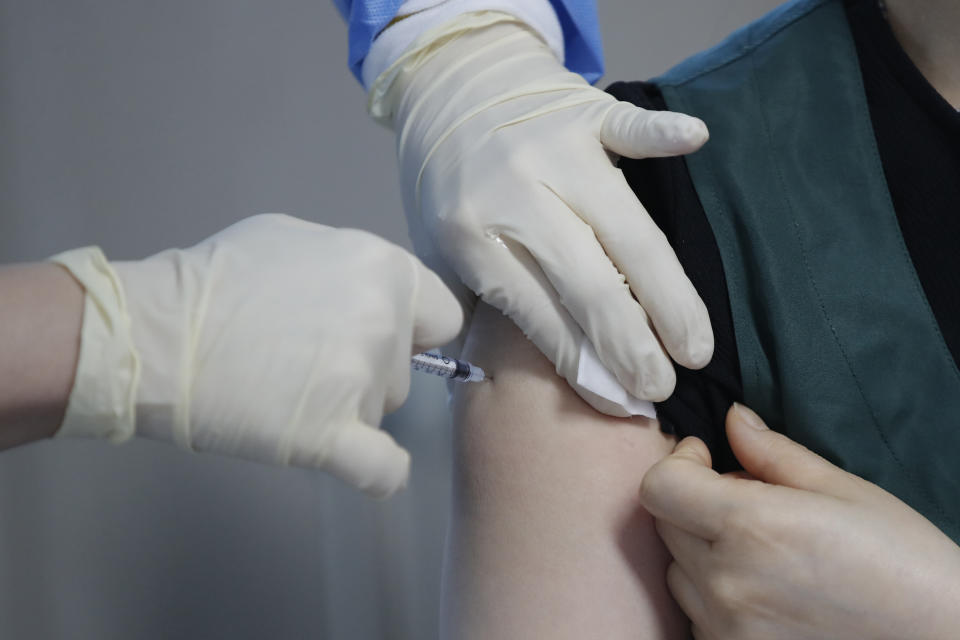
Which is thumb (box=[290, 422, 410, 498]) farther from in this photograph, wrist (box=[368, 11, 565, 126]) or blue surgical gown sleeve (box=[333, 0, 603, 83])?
blue surgical gown sleeve (box=[333, 0, 603, 83])

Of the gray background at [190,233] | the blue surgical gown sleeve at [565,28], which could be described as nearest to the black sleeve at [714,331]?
the blue surgical gown sleeve at [565,28]

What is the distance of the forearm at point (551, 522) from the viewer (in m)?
0.77

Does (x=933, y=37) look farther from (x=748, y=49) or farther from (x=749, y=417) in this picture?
(x=749, y=417)

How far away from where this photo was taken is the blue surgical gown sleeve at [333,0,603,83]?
1016mm

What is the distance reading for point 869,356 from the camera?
0.78 m

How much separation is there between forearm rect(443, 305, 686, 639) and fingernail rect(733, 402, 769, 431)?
3.0 inches

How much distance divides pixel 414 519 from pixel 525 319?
100 cm

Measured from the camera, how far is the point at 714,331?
0.82 metres

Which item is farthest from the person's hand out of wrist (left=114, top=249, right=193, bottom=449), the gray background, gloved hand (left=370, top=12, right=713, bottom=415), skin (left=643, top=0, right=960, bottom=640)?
the gray background

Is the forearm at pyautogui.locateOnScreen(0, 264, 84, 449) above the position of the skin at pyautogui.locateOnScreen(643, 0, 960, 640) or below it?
above

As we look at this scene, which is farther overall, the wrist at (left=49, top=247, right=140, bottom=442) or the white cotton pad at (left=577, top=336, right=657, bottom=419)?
the white cotton pad at (left=577, top=336, right=657, bottom=419)

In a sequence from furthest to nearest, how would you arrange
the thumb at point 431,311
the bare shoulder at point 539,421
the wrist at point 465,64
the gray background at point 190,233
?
1. the gray background at point 190,233
2. the wrist at point 465,64
3. the bare shoulder at point 539,421
4. the thumb at point 431,311

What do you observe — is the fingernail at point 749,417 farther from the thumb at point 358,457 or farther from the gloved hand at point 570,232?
the thumb at point 358,457

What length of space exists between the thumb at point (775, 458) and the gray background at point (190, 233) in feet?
2.99
